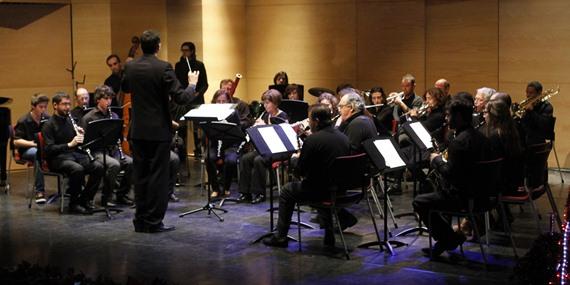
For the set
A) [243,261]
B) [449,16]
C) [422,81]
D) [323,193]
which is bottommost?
[243,261]

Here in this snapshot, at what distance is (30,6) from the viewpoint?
11203mm

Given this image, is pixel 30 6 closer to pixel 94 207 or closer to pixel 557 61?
pixel 94 207

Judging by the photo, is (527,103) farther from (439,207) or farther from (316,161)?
(316,161)

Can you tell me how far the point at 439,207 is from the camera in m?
6.19

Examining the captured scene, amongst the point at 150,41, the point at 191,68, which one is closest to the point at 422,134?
the point at 150,41

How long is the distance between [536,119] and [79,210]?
4.84m

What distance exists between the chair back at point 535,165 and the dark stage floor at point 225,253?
0.50 metres

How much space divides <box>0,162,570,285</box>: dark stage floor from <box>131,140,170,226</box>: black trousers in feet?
0.62

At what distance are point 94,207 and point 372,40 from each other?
4970 millimetres

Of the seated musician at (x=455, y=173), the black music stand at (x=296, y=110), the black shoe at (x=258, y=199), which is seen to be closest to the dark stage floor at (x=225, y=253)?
the seated musician at (x=455, y=173)

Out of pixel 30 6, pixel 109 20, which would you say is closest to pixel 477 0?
pixel 109 20

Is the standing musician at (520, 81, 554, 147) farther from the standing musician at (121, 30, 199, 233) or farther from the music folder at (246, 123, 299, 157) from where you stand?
the standing musician at (121, 30, 199, 233)

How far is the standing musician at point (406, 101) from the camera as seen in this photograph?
31.1ft

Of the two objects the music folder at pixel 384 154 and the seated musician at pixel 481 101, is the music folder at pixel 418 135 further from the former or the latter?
the seated musician at pixel 481 101
